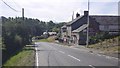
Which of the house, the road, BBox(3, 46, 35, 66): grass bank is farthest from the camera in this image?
the house

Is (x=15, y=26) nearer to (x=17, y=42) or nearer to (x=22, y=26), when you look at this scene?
(x=22, y=26)

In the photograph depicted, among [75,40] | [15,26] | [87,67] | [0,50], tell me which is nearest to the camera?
[87,67]

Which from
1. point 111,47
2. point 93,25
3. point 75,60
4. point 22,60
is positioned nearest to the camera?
point 75,60

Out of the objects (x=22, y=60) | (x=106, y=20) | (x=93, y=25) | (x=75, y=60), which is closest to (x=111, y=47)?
(x=22, y=60)

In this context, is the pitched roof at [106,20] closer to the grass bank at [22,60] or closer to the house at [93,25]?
the house at [93,25]

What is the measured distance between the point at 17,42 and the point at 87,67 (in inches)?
1494

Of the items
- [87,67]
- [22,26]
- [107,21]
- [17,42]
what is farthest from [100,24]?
[87,67]

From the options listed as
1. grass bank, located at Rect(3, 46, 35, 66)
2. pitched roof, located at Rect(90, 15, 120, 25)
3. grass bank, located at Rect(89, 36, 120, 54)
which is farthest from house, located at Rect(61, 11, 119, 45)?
grass bank, located at Rect(3, 46, 35, 66)

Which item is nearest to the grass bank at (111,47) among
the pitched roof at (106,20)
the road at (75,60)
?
the road at (75,60)

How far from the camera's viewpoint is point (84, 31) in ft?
270

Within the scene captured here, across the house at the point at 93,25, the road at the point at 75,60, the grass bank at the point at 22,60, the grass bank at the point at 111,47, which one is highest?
the house at the point at 93,25

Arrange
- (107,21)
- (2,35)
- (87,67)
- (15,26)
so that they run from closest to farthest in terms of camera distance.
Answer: (87,67) < (2,35) < (15,26) < (107,21)

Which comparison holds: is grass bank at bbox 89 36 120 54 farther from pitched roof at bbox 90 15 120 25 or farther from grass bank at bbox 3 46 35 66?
pitched roof at bbox 90 15 120 25

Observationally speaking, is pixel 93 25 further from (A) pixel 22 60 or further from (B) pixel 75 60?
(B) pixel 75 60
